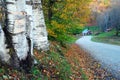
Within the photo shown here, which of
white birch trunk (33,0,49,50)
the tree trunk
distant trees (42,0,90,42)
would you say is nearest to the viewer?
the tree trunk

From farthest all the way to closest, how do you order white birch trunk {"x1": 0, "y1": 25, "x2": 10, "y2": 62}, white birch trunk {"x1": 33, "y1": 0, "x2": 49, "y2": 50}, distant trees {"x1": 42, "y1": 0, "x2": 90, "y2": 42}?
distant trees {"x1": 42, "y1": 0, "x2": 90, "y2": 42} → white birch trunk {"x1": 33, "y1": 0, "x2": 49, "y2": 50} → white birch trunk {"x1": 0, "y1": 25, "x2": 10, "y2": 62}

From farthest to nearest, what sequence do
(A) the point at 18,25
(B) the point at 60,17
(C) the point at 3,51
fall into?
(B) the point at 60,17 → (A) the point at 18,25 → (C) the point at 3,51

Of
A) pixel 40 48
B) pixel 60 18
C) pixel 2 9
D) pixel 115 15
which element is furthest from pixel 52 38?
pixel 115 15

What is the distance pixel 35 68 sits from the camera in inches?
328

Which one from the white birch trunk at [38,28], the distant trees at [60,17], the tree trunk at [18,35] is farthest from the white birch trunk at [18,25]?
the distant trees at [60,17]

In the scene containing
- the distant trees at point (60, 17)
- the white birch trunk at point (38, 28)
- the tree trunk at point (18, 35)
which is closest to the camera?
the tree trunk at point (18, 35)

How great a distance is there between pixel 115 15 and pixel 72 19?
4452 cm

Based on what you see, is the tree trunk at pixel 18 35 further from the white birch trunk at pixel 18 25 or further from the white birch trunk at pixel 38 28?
the white birch trunk at pixel 38 28

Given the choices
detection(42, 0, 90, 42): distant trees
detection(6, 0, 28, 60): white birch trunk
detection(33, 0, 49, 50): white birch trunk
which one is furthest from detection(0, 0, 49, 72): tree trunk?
detection(42, 0, 90, 42): distant trees

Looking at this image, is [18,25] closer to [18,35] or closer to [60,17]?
[18,35]

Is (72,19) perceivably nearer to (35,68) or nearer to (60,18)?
(60,18)

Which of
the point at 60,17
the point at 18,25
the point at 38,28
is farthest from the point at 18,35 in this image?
the point at 60,17

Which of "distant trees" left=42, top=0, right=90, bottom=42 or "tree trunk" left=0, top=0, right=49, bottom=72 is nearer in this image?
"tree trunk" left=0, top=0, right=49, bottom=72

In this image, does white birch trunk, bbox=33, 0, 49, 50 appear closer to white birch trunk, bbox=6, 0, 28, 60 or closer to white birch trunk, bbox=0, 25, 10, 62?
white birch trunk, bbox=6, 0, 28, 60
